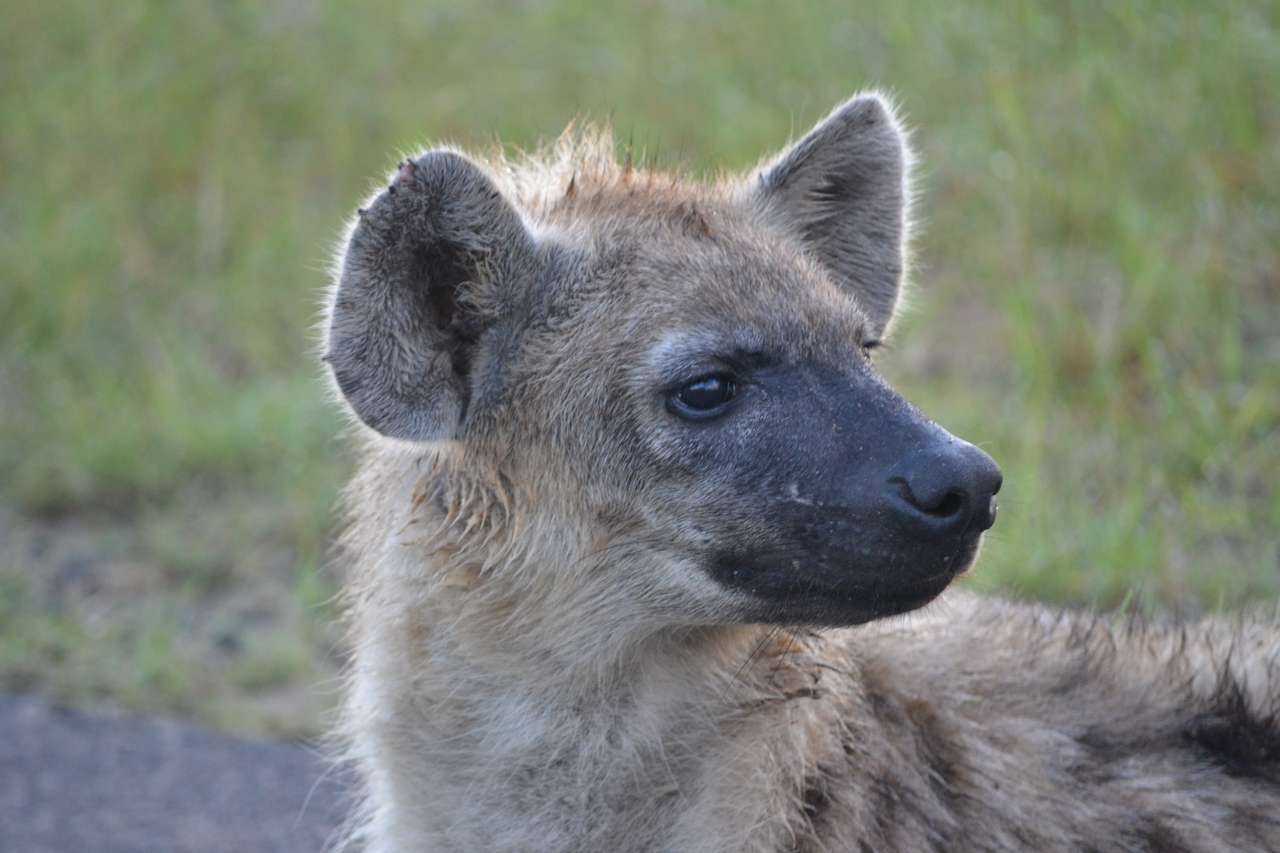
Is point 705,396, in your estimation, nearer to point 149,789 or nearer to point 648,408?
point 648,408

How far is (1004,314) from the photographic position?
201 inches

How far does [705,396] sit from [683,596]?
29 cm

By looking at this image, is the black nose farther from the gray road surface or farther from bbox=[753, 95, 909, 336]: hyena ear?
the gray road surface

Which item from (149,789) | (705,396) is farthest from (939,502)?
(149,789)

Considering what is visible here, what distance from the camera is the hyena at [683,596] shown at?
91.7 inches

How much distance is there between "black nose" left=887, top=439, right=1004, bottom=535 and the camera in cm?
219

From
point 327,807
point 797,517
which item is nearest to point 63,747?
point 327,807

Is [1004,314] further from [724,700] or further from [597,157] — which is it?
[724,700]

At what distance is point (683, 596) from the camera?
239 cm

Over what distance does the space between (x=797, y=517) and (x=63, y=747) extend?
2316 mm

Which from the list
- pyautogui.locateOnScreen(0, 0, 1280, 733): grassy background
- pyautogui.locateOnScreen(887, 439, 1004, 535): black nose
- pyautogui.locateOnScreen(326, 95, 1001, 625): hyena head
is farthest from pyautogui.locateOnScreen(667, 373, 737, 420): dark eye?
pyautogui.locateOnScreen(0, 0, 1280, 733): grassy background

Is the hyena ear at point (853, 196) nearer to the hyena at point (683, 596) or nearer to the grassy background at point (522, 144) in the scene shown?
the hyena at point (683, 596)

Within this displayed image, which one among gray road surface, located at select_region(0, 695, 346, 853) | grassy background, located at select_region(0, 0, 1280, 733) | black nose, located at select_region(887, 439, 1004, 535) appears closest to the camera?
black nose, located at select_region(887, 439, 1004, 535)

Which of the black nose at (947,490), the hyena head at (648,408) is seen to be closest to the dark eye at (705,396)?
the hyena head at (648,408)
